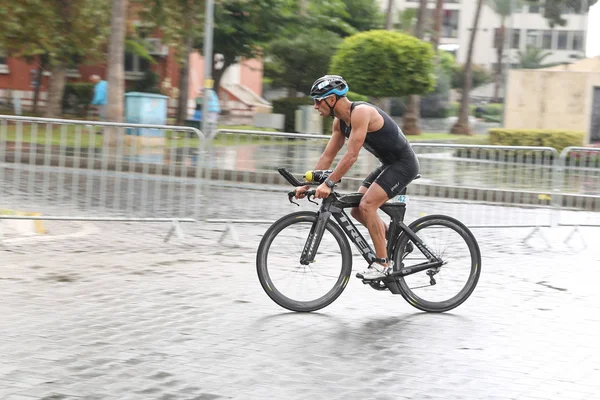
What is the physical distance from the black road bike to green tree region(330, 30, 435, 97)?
16.4 metres

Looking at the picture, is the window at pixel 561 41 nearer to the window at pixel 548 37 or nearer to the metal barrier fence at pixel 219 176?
the window at pixel 548 37

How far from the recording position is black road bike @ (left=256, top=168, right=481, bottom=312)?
7.48m

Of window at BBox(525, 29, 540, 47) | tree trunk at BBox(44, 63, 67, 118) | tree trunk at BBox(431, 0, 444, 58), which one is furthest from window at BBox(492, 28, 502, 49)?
tree trunk at BBox(44, 63, 67, 118)

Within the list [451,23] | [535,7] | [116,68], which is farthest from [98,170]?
[451,23]

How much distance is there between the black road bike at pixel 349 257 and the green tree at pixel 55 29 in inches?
820

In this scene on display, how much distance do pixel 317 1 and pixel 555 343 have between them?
103ft

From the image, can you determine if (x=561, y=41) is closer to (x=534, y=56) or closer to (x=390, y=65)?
(x=534, y=56)

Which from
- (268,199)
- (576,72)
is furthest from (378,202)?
(576,72)

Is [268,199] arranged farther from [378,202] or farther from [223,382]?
[223,382]

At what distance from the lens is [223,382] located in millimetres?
5508

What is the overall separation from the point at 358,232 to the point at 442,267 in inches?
28.7

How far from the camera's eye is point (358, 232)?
7.70 m

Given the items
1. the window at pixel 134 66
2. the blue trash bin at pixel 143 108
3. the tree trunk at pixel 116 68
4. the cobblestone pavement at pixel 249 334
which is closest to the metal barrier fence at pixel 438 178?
the cobblestone pavement at pixel 249 334

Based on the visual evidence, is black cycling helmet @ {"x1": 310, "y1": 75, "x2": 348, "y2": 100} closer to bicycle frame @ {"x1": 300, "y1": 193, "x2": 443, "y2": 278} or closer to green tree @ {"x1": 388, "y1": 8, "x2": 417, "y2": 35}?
bicycle frame @ {"x1": 300, "y1": 193, "x2": 443, "y2": 278}
